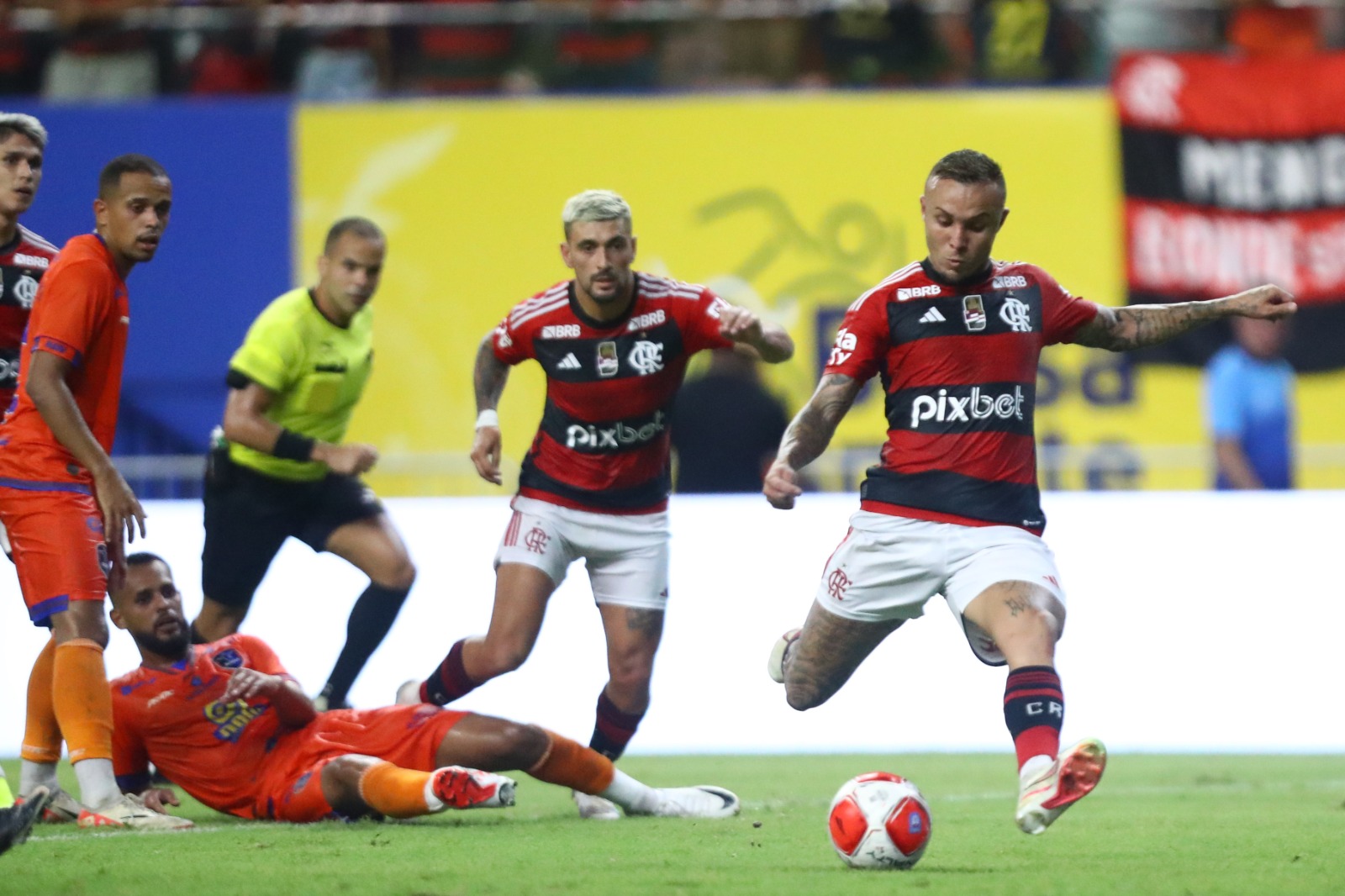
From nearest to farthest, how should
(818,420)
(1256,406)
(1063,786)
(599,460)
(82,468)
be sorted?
1. (1063,786)
2. (818,420)
3. (82,468)
4. (599,460)
5. (1256,406)

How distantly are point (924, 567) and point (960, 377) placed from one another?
23.0 inches

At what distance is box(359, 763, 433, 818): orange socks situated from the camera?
5.93 m

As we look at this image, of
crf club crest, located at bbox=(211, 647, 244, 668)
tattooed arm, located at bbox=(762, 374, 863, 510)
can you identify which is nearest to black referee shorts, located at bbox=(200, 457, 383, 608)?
crf club crest, located at bbox=(211, 647, 244, 668)

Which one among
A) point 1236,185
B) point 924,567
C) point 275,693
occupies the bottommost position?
point 275,693

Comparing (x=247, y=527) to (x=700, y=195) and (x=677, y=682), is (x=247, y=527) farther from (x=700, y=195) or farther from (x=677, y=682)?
(x=700, y=195)

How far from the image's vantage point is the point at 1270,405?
12422 millimetres

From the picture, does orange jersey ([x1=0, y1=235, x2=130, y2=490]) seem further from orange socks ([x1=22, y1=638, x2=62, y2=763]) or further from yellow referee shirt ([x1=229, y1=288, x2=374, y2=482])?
yellow referee shirt ([x1=229, y1=288, x2=374, y2=482])

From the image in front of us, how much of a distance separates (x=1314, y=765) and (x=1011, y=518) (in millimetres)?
3777

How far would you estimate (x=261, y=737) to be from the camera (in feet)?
21.1

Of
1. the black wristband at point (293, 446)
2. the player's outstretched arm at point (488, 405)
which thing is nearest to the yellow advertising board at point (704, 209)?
the black wristband at point (293, 446)

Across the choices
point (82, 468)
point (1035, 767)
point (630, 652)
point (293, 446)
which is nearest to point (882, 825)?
point (1035, 767)

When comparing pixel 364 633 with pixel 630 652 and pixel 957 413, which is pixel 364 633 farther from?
pixel 957 413

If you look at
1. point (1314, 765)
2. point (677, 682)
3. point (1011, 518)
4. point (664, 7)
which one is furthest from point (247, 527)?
point (664, 7)

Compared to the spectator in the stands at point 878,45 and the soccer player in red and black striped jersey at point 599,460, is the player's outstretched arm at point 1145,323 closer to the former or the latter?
the soccer player in red and black striped jersey at point 599,460
